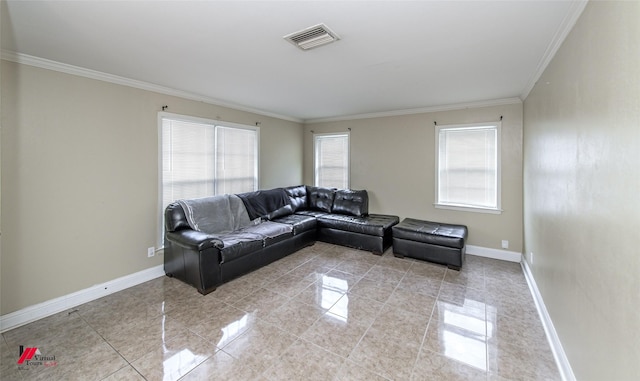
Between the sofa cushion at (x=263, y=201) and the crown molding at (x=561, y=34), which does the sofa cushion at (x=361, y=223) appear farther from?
the crown molding at (x=561, y=34)

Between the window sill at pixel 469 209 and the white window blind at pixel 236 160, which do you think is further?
the white window blind at pixel 236 160

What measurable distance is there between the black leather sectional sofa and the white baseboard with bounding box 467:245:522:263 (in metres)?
1.33

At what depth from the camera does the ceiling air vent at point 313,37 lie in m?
2.02

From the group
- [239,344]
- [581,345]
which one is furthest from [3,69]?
[581,345]

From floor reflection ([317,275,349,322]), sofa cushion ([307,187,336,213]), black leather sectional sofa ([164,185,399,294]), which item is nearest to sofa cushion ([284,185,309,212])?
black leather sectional sofa ([164,185,399,294])

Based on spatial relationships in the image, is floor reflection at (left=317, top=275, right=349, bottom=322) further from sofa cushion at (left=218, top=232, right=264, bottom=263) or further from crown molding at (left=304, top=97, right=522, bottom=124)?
crown molding at (left=304, top=97, right=522, bottom=124)

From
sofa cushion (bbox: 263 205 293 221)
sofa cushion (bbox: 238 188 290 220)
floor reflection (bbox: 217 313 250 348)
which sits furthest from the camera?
sofa cushion (bbox: 263 205 293 221)

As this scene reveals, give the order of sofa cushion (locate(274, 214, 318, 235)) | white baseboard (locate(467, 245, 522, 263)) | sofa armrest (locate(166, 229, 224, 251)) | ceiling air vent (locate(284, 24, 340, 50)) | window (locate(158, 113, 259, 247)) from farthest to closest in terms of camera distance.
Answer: sofa cushion (locate(274, 214, 318, 235))
white baseboard (locate(467, 245, 522, 263))
window (locate(158, 113, 259, 247))
sofa armrest (locate(166, 229, 224, 251))
ceiling air vent (locate(284, 24, 340, 50))

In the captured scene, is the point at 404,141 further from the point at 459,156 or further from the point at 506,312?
the point at 506,312

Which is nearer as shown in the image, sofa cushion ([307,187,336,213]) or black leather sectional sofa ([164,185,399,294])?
black leather sectional sofa ([164,185,399,294])

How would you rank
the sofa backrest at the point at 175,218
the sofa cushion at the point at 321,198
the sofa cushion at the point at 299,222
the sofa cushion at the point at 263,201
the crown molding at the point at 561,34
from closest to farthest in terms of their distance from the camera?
the crown molding at the point at 561,34
the sofa backrest at the point at 175,218
the sofa cushion at the point at 299,222
the sofa cushion at the point at 263,201
the sofa cushion at the point at 321,198

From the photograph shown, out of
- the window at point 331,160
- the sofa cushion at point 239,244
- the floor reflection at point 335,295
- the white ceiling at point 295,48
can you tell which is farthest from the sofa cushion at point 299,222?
the white ceiling at point 295,48

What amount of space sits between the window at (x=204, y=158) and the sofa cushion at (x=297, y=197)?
725mm

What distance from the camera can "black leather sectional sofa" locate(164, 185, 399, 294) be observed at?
3.10 metres
